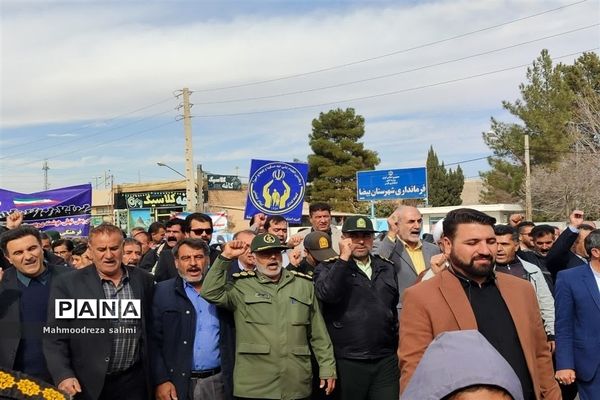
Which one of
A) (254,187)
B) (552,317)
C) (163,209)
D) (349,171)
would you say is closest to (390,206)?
(349,171)

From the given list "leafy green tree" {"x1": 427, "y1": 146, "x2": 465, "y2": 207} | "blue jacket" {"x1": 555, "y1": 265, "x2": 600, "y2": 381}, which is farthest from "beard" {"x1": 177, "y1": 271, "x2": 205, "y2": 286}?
"leafy green tree" {"x1": 427, "y1": 146, "x2": 465, "y2": 207}

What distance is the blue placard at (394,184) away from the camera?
34.9 metres

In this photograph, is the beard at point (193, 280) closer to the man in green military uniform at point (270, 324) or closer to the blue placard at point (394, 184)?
the man in green military uniform at point (270, 324)

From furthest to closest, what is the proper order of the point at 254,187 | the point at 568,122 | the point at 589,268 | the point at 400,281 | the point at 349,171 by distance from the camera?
the point at 349,171
the point at 568,122
the point at 254,187
the point at 400,281
the point at 589,268

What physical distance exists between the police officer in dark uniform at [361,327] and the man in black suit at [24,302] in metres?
2.04

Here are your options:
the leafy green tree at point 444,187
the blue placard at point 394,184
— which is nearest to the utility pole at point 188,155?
the blue placard at point 394,184

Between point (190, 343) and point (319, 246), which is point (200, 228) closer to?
point (319, 246)

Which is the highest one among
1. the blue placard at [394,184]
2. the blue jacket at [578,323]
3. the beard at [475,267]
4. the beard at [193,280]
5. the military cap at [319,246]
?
the blue placard at [394,184]

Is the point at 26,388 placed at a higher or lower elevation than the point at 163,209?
lower

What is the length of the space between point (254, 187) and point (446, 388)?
29.2 feet

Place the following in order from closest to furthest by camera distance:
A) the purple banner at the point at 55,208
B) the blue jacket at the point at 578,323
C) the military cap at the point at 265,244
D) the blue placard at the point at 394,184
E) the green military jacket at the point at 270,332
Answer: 1. the green military jacket at the point at 270,332
2. the military cap at the point at 265,244
3. the blue jacket at the point at 578,323
4. the purple banner at the point at 55,208
5. the blue placard at the point at 394,184

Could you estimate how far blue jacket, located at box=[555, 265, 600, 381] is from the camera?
500 centimetres

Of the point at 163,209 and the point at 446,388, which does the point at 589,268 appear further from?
the point at 163,209

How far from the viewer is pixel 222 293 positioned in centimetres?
482
